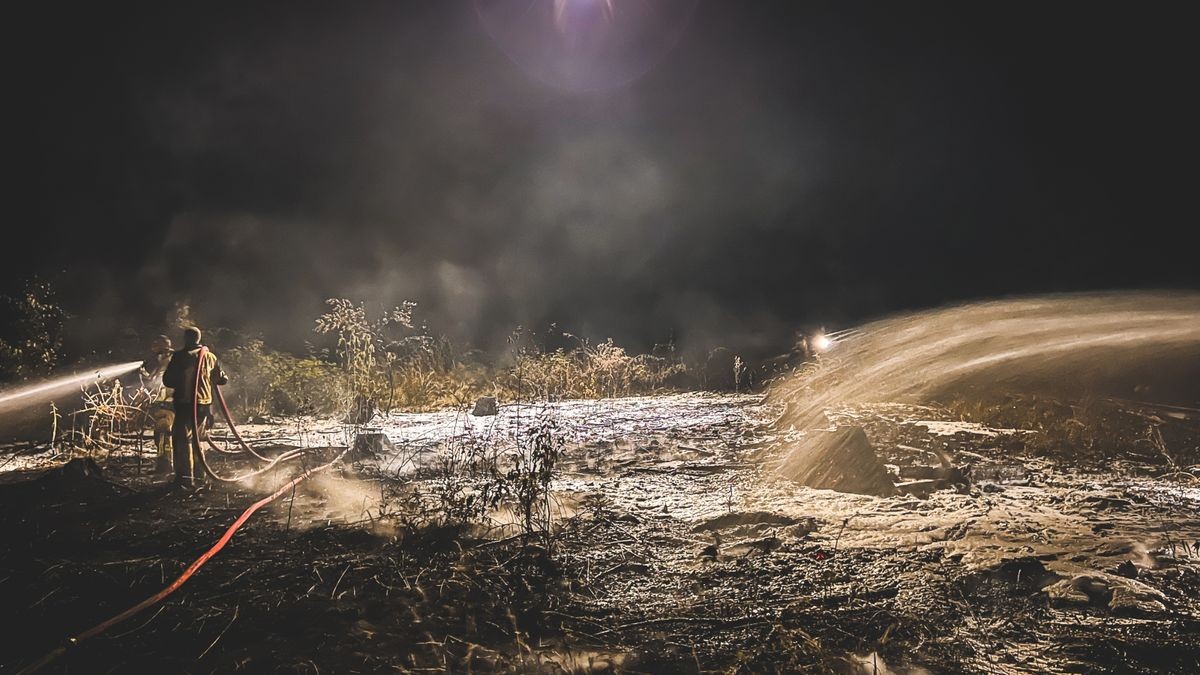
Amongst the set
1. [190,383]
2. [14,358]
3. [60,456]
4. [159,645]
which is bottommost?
[159,645]

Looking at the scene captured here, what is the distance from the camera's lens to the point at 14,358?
9969 mm

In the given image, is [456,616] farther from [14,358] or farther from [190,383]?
[14,358]

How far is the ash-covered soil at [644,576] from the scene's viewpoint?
264 cm

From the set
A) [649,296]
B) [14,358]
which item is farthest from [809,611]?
[649,296]

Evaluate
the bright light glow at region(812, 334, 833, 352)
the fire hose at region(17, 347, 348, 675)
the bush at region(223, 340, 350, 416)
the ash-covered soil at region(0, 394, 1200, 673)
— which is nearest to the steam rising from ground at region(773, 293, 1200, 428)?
the bright light glow at region(812, 334, 833, 352)

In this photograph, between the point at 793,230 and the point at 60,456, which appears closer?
the point at 60,456

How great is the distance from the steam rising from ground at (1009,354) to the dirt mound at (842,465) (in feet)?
4.61

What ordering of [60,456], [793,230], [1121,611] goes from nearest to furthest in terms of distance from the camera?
[1121,611] < [60,456] < [793,230]

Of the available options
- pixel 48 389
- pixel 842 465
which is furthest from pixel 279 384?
pixel 842 465

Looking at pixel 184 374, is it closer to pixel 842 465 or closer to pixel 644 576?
pixel 644 576

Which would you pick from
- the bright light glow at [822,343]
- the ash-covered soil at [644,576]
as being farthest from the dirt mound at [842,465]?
the bright light glow at [822,343]

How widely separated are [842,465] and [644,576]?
2.27 metres

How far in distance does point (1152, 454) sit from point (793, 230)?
538 inches

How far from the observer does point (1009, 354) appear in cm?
769
